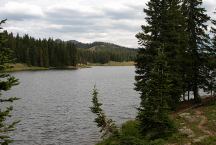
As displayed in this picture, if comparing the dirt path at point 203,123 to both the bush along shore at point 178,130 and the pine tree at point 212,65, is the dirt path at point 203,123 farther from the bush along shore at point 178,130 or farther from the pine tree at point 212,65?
the pine tree at point 212,65

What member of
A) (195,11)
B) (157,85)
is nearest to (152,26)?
(195,11)

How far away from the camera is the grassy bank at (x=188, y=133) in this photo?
23263 mm

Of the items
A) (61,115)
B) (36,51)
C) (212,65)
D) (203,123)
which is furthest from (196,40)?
(36,51)

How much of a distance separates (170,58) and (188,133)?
42.9 ft

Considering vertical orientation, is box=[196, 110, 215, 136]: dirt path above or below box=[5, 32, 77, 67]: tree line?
below

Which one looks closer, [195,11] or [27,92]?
[195,11]

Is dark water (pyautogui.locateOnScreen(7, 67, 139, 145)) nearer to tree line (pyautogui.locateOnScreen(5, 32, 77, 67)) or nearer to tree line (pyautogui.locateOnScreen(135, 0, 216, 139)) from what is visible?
tree line (pyautogui.locateOnScreen(135, 0, 216, 139))

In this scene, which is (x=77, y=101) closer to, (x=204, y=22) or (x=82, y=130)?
(x=82, y=130)

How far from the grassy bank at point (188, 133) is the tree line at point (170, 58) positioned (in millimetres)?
1280

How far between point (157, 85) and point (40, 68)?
157m

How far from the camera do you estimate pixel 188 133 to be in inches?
1116

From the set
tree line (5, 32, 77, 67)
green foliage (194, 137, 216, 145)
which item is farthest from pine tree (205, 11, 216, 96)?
tree line (5, 32, 77, 67)

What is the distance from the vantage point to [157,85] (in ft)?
92.1

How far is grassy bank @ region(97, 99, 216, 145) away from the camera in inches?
916
